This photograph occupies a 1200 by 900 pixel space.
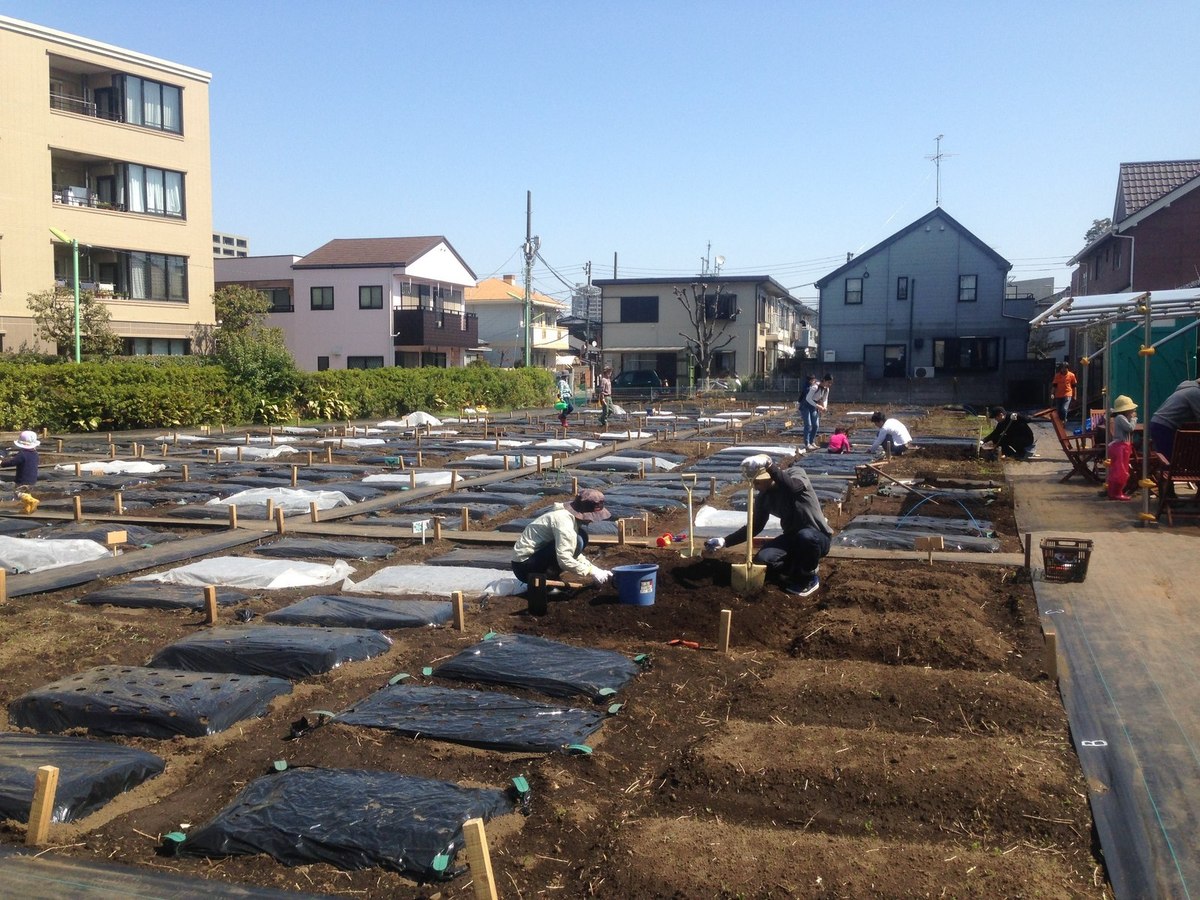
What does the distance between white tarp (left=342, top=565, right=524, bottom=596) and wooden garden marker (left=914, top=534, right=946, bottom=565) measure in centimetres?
344

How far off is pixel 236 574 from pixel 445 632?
2414 mm

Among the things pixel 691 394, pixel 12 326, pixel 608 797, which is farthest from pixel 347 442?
pixel 691 394

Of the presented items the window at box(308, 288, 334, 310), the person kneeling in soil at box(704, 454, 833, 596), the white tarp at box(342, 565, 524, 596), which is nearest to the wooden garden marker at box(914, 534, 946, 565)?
the person kneeling in soil at box(704, 454, 833, 596)

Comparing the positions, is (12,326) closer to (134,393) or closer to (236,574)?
(134,393)

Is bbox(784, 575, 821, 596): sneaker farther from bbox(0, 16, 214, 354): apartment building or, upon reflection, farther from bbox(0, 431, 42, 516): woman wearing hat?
bbox(0, 16, 214, 354): apartment building

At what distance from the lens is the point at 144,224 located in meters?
30.3

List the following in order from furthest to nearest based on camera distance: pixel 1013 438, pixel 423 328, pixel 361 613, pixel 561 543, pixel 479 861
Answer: pixel 423 328
pixel 1013 438
pixel 561 543
pixel 361 613
pixel 479 861

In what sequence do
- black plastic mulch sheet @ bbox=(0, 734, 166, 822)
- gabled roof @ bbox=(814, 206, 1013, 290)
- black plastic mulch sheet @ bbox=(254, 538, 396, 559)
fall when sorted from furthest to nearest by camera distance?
gabled roof @ bbox=(814, 206, 1013, 290) → black plastic mulch sheet @ bbox=(254, 538, 396, 559) → black plastic mulch sheet @ bbox=(0, 734, 166, 822)

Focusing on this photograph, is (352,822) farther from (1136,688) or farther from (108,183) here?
(108,183)

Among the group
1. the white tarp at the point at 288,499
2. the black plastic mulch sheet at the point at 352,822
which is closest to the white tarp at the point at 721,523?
the white tarp at the point at 288,499

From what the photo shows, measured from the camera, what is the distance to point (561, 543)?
7.34 metres

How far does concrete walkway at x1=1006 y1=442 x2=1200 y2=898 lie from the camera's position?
369 centimetres

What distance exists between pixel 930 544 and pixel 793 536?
165 centimetres

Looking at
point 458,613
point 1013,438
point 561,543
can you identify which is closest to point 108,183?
point 1013,438
